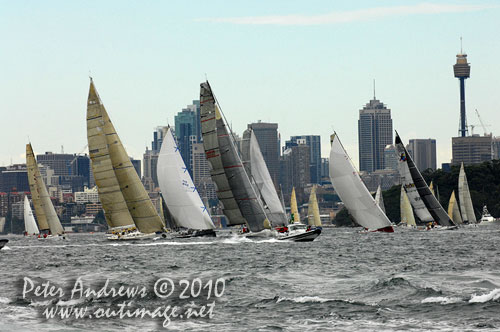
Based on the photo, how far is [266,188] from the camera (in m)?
88.2

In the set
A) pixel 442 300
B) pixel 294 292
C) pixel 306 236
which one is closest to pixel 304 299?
pixel 294 292

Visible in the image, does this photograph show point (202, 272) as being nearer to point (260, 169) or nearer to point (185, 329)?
point (185, 329)

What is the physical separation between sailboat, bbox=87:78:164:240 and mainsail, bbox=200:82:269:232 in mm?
10408

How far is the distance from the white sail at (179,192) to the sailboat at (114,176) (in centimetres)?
259

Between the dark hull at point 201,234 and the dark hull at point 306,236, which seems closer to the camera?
the dark hull at point 306,236

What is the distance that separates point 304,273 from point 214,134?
36333 mm

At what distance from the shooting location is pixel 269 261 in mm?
56719

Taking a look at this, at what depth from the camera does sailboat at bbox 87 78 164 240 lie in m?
91.2

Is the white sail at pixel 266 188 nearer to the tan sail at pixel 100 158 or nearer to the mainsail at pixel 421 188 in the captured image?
the tan sail at pixel 100 158

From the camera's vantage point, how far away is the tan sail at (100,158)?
3642 inches

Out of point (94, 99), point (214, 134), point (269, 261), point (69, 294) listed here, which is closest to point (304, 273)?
point (269, 261)

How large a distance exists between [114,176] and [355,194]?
2304 centimetres

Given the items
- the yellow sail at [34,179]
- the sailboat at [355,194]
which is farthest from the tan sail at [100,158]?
the yellow sail at [34,179]

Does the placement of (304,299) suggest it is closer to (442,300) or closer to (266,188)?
(442,300)
